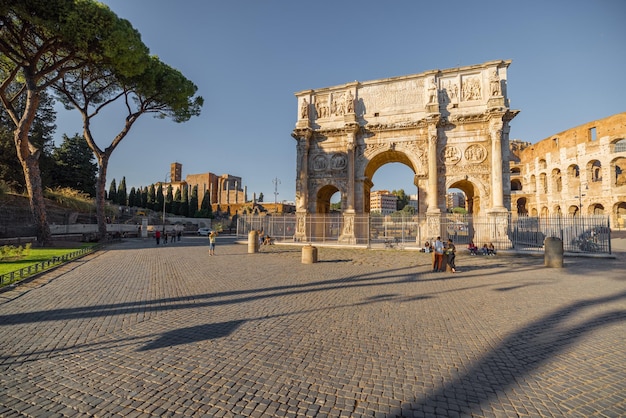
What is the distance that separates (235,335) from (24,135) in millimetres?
18970

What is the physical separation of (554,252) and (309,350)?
471 inches

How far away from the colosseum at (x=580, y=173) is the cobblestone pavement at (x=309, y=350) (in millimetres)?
34104

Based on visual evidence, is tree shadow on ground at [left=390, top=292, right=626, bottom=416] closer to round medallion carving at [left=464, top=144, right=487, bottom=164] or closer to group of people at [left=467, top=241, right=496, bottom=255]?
group of people at [left=467, top=241, right=496, bottom=255]

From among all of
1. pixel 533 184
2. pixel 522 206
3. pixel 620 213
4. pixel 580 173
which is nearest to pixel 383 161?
pixel 580 173

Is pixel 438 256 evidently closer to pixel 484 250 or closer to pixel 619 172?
pixel 484 250

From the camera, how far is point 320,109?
2314cm

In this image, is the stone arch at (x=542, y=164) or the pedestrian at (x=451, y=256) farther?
the stone arch at (x=542, y=164)

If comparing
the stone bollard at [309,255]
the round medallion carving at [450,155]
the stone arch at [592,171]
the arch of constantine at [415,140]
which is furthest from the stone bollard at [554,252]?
the stone arch at [592,171]

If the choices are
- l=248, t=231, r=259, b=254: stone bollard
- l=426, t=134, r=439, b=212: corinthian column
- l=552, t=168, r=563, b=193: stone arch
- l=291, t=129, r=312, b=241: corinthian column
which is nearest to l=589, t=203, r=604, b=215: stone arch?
l=552, t=168, r=563, b=193: stone arch

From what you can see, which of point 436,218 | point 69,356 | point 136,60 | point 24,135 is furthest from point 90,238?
point 436,218

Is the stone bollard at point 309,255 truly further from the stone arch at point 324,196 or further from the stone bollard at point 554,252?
the stone arch at point 324,196

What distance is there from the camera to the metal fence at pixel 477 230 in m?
15.9

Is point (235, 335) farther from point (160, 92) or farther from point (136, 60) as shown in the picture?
point (160, 92)

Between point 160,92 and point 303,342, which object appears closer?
point 303,342
